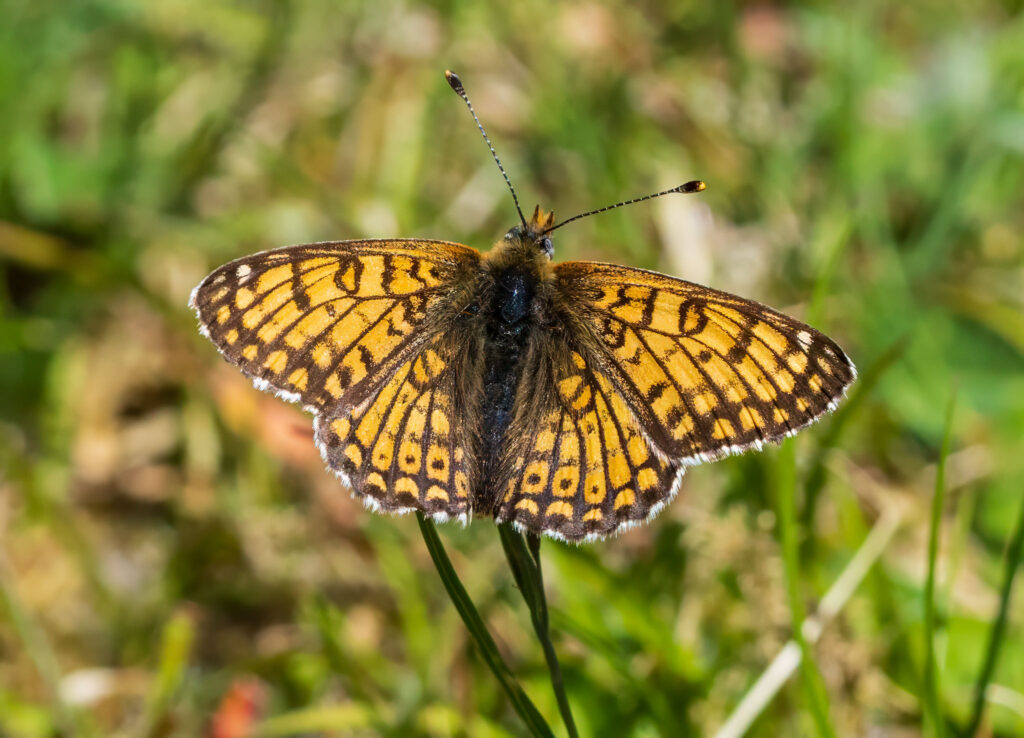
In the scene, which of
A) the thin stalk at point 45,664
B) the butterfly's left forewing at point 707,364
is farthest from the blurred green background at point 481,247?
the butterfly's left forewing at point 707,364

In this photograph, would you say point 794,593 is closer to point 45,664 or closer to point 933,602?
point 933,602

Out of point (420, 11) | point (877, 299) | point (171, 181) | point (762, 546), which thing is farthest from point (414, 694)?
point (420, 11)

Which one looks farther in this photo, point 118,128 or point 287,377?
point 118,128

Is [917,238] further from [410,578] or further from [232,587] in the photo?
[232,587]

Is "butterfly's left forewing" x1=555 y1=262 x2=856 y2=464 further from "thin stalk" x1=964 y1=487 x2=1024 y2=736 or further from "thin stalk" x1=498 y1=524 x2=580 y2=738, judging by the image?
"thin stalk" x1=498 y1=524 x2=580 y2=738

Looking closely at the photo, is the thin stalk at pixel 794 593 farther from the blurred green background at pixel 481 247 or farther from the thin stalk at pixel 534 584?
the thin stalk at pixel 534 584

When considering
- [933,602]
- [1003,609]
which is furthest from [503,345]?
[1003,609]
